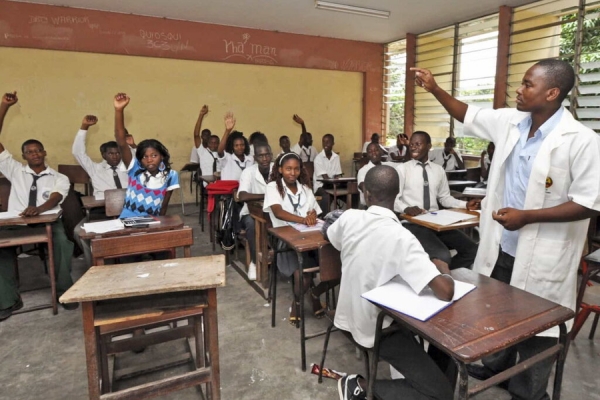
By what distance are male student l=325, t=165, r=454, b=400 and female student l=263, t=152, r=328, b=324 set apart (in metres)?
1.01

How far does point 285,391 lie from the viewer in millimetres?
2080

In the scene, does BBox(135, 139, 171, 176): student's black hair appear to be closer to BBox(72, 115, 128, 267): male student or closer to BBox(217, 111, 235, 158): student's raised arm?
BBox(72, 115, 128, 267): male student

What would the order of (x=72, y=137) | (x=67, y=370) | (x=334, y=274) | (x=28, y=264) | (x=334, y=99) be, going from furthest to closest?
(x=334, y=99), (x=72, y=137), (x=28, y=264), (x=67, y=370), (x=334, y=274)

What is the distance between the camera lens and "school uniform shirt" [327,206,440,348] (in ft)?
4.64

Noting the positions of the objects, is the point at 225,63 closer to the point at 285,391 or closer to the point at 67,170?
the point at 67,170

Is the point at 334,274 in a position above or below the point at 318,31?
below

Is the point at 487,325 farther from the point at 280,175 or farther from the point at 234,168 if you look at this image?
the point at 234,168

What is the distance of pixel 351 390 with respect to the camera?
71.9 inches

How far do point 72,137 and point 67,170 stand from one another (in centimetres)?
167

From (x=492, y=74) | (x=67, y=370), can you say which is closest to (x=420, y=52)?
(x=492, y=74)

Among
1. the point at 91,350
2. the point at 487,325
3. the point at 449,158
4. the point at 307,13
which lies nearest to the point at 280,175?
the point at 91,350

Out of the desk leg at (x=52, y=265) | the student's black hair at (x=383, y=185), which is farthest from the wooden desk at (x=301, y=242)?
the desk leg at (x=52, y=265)

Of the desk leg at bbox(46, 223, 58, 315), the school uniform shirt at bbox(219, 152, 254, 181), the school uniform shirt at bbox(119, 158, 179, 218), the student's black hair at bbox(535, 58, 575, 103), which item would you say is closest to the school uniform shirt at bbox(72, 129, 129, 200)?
the school uniform shirt at bbox(219, 152, 254, 181)

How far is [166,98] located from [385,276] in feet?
20.8
